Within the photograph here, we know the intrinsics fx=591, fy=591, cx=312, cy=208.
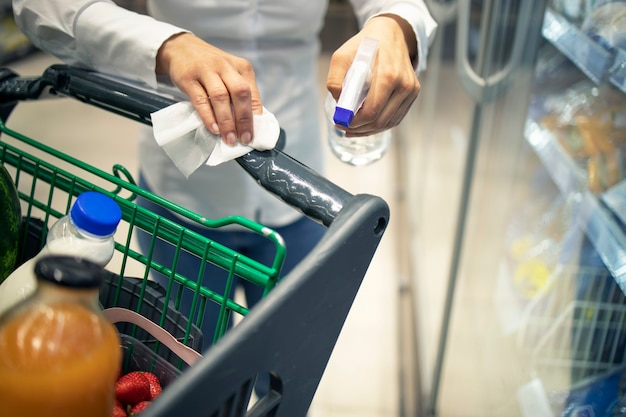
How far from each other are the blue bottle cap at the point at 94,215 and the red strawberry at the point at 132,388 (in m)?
A: 0.15

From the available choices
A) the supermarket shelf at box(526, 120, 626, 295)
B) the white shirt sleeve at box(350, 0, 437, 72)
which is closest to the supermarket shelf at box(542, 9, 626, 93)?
the supermarket shelf at box(526, 120, 626, 295)

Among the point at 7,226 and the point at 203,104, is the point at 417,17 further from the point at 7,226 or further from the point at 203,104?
the point at 7,226

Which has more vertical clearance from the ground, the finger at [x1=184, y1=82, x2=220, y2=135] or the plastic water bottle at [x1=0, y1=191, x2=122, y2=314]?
the finger at [x1=184, y1=82, x2=220, y2=135]

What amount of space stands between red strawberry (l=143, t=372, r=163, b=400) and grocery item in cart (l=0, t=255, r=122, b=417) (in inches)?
6.9

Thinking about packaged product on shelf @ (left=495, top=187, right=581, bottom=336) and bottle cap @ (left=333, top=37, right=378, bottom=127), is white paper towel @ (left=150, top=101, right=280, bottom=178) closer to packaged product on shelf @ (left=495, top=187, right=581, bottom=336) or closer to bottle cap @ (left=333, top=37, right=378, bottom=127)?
bottle cap @ (left=333, top=37, right=378, bottom=127)

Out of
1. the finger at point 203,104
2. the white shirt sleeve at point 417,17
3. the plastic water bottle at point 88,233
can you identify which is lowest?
the plastic water bottle at point 88,233

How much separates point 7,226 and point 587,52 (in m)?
0.85

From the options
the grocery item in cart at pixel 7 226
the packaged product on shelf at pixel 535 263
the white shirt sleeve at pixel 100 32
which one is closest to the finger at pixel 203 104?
the white shirt sleeve at pixel 100 32

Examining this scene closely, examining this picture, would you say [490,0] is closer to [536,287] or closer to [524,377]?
[536,287]

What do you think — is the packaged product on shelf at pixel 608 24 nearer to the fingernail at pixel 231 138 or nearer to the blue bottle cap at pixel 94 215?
the fingernail at pixel 231 138

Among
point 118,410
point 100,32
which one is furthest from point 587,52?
point 118,410

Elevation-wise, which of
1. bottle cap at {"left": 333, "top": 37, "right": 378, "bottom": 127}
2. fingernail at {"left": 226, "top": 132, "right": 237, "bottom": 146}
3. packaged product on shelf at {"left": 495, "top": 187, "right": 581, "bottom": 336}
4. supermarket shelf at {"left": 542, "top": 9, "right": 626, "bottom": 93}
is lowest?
packaged product on shelf at {"left": 495, "top": 187, "right": 581, "bottom": 336}

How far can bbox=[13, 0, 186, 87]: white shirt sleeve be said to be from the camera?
736 millimetres

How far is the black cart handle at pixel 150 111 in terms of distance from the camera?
563 mm
